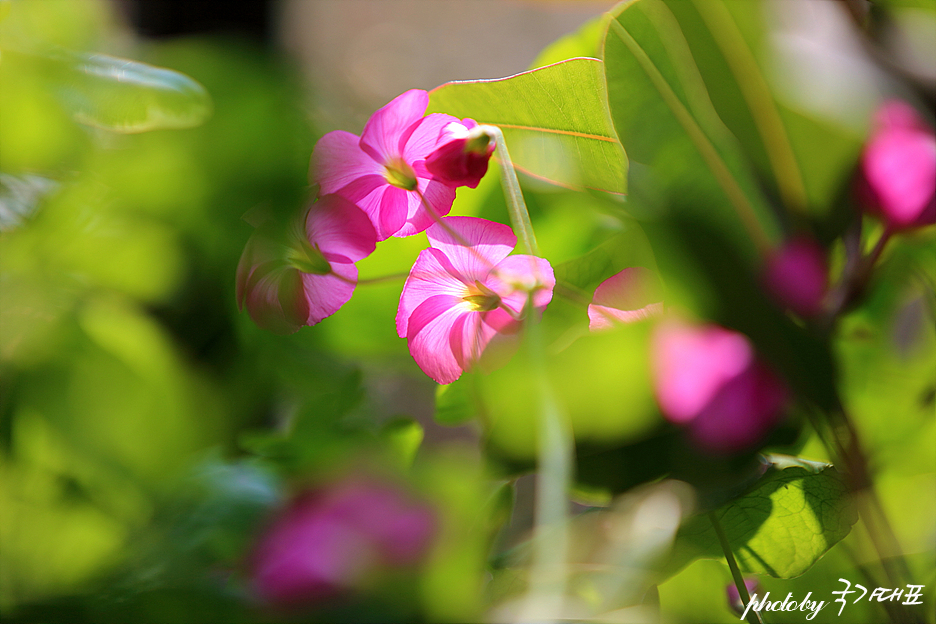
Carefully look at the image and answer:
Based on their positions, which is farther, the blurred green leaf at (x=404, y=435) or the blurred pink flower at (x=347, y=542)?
the blurred green leaf at (x=404, y=435)

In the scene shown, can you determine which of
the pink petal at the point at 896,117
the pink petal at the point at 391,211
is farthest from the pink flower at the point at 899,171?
the pink petal at the point at 391,211

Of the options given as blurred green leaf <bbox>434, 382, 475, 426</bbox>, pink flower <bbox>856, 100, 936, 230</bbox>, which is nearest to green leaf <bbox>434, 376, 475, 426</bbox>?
blurred green leaf <bbox>434, 382, 475, 426</bbox>

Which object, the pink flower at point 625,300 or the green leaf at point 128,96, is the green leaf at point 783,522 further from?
the green leaf at point 128,96

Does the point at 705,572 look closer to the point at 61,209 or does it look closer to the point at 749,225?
the point at 749,225

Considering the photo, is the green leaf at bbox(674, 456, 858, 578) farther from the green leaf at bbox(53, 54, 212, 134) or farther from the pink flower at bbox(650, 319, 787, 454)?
the green leaf at bbox(53, 54, 212, 134)

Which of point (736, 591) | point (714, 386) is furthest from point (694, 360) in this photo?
point (736, 591)

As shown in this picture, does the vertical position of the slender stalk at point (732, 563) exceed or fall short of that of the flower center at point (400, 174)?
it falls short

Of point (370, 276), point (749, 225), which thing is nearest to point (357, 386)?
point (370, 276)

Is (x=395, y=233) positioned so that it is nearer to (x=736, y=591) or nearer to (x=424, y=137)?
(x=424, y=137)
